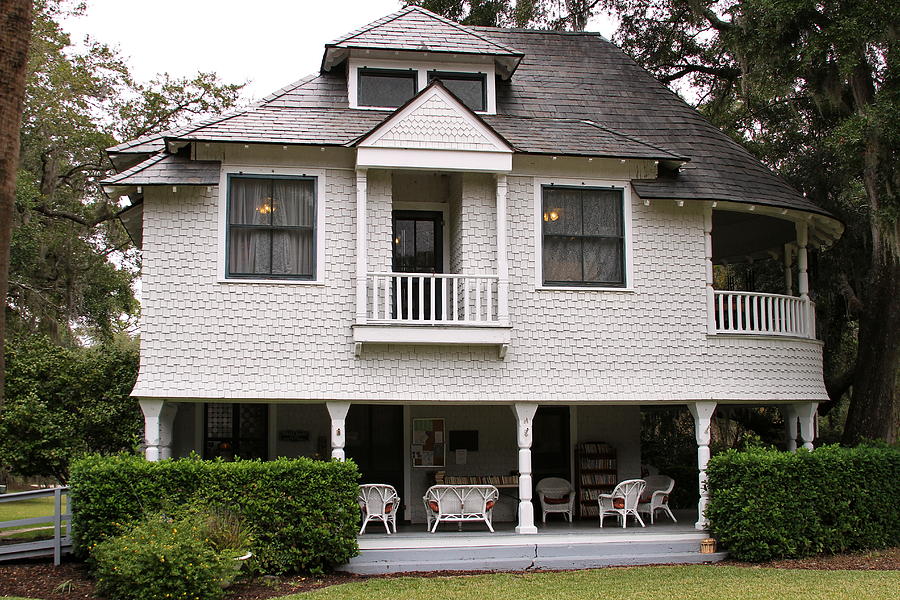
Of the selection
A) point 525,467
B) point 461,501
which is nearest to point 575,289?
point 525,467

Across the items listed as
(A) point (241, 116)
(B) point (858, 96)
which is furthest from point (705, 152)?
(A) point (241, 116)

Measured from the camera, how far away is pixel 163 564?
393 inches

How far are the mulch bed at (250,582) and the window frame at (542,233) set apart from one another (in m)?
4.27

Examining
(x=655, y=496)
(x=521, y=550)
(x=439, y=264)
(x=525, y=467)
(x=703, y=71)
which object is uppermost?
(x=703, y=71)

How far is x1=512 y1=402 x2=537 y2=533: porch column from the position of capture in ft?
43.7

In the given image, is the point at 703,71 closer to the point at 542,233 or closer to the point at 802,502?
the point at 542,233

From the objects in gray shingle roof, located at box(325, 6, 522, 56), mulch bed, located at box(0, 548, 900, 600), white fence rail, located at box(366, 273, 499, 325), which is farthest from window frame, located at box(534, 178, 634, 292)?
mulch bed, located at box(0, 548, 900, 600)

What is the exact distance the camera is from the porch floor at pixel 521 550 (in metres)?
12.4

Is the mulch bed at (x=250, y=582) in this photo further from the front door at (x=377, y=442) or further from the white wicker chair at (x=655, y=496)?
the front door at (x=377, y=442)

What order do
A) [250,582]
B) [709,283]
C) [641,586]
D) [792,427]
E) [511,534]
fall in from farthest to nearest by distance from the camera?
[792,427] < [709,283] < [511,534] < [250,582] < [641,586]

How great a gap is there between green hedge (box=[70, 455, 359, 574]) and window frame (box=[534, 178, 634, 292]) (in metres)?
4.30

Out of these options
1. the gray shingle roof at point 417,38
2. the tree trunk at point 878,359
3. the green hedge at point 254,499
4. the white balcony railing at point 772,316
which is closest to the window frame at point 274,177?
the gray shingle roof at point 417,38

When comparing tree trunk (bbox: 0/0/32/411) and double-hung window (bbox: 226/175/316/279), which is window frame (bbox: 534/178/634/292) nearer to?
double-hung window (bbox: 226/175/316/279)

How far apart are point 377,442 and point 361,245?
4.16 metres
